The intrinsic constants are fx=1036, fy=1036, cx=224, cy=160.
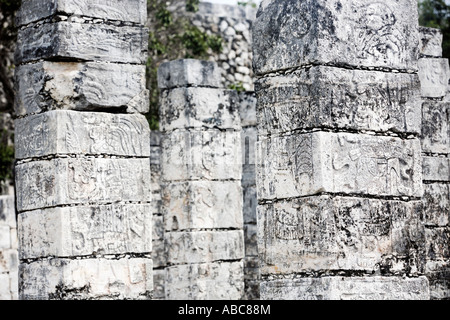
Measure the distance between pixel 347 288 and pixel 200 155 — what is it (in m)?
6.36

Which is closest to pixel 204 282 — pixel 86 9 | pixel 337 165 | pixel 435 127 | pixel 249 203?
pixel 249 203

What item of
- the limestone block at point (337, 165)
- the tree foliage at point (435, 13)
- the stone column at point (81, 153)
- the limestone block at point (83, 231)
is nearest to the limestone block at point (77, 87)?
the stone column at point (81, 153)

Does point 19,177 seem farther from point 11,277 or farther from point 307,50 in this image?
point 11,277

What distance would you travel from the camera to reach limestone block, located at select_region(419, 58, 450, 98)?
1137 centimetres

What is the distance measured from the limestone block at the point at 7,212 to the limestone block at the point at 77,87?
15.7 feet

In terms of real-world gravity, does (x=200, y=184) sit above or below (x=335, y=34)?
below

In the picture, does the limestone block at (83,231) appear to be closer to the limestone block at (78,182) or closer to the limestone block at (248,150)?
the limestone block at (78,182)

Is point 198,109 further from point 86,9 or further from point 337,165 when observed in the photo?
point 337,165

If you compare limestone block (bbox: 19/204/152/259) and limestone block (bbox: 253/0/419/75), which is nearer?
limestone block (bbox: 253/0/419/75)

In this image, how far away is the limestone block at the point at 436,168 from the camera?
36.7 feet

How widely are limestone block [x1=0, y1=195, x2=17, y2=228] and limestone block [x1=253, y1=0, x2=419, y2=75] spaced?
293 inches

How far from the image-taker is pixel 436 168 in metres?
11.2

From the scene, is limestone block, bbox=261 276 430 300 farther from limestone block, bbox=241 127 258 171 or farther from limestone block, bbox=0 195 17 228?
limestone block, bbox=0 195 17 228

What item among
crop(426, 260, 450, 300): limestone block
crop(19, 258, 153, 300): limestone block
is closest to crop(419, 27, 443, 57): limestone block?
crop(426, 260, 450, 300): limestone block
